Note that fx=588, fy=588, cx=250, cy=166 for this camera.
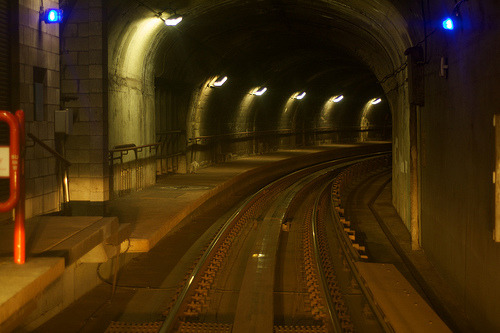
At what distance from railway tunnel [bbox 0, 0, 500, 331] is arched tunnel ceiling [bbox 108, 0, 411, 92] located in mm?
61

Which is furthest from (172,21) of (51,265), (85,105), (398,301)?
(398,301)

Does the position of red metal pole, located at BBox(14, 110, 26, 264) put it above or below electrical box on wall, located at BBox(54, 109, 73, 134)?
below

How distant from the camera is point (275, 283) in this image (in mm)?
8148

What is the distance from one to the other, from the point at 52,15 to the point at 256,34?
418 inches

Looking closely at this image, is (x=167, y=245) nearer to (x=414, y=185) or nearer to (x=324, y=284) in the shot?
(x=324, y=284)

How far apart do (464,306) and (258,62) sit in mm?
16478

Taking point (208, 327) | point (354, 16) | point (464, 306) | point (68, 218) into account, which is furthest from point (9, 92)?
point (354, 16)

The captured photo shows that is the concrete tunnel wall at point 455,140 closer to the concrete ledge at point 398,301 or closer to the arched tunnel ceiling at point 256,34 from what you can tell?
the arched tunnel ceiling at point 256,34

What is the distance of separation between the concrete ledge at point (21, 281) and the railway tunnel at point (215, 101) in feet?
0.38

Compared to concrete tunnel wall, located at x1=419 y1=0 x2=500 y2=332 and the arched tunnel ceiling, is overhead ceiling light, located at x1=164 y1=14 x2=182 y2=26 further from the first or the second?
concrete tunnel wall, located at x1=419 y1=0 x2=500 y2=332

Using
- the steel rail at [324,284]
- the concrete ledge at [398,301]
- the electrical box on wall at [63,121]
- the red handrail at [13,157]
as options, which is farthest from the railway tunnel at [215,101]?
the steel rail at [324,284]

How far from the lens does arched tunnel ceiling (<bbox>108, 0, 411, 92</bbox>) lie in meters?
12.6

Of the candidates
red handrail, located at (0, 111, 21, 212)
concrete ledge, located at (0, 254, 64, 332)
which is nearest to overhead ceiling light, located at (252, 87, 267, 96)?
concrete ledge, located at (0, 254, 64, 332)

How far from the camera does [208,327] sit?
20.2 feet
